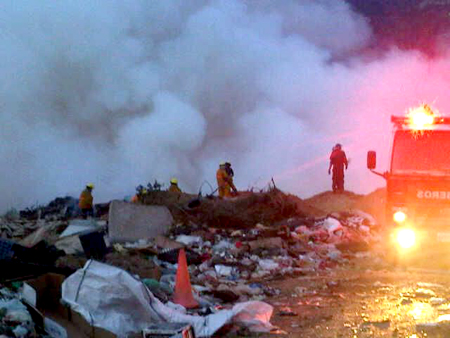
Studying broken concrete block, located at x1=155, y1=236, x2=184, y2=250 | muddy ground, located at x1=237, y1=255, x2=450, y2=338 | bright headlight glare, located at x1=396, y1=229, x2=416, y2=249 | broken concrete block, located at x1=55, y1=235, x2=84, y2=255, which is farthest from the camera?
broken concrete block, located at x1=155, y1=236, x2=184, y2=250

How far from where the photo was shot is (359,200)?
19047 millimetres

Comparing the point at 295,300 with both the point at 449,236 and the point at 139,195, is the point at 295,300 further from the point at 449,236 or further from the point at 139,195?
the point at 139,195

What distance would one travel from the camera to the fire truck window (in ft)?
33.4

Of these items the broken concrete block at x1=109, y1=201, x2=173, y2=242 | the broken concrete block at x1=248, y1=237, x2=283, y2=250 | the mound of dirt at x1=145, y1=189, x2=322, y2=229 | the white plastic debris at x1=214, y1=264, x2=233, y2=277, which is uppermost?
the mound of dirt at x1=145, y1=189, x2=322, y2=229

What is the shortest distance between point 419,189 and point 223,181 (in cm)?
849

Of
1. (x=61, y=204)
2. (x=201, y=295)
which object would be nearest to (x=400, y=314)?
(x=201, y=295)

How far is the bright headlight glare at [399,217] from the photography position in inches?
396

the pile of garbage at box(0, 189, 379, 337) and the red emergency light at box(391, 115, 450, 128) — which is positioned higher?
the red emergency light at box(391, 115, 450, 128)

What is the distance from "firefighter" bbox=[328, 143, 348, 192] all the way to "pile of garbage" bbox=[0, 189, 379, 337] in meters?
1.83

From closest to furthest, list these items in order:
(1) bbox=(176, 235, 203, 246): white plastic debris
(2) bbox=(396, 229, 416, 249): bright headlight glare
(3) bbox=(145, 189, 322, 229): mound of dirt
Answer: (2) bbox=(396, 229, 416, 249): bright headlight glare < (1) bbox=(176, 235, 203, 246): white plastic debris < (3) bbox=(145, 189, 322, 229): mound of dirt

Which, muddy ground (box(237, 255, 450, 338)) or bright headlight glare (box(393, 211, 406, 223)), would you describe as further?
bright headlight glare (box(393, 211, 406, 223))

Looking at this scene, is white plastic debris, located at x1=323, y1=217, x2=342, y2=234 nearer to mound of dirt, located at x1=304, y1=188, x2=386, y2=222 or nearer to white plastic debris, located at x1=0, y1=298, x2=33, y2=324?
mound of dirt, located at x1=304, y1=188, x2=386, y2=222

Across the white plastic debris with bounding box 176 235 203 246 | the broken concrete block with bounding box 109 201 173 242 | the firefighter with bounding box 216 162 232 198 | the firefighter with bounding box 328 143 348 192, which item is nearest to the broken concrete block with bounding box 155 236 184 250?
the white plastic debris with bounding box 176 235 203 246

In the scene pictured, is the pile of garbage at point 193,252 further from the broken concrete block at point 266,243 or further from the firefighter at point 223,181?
the firefighter at point 223,181
